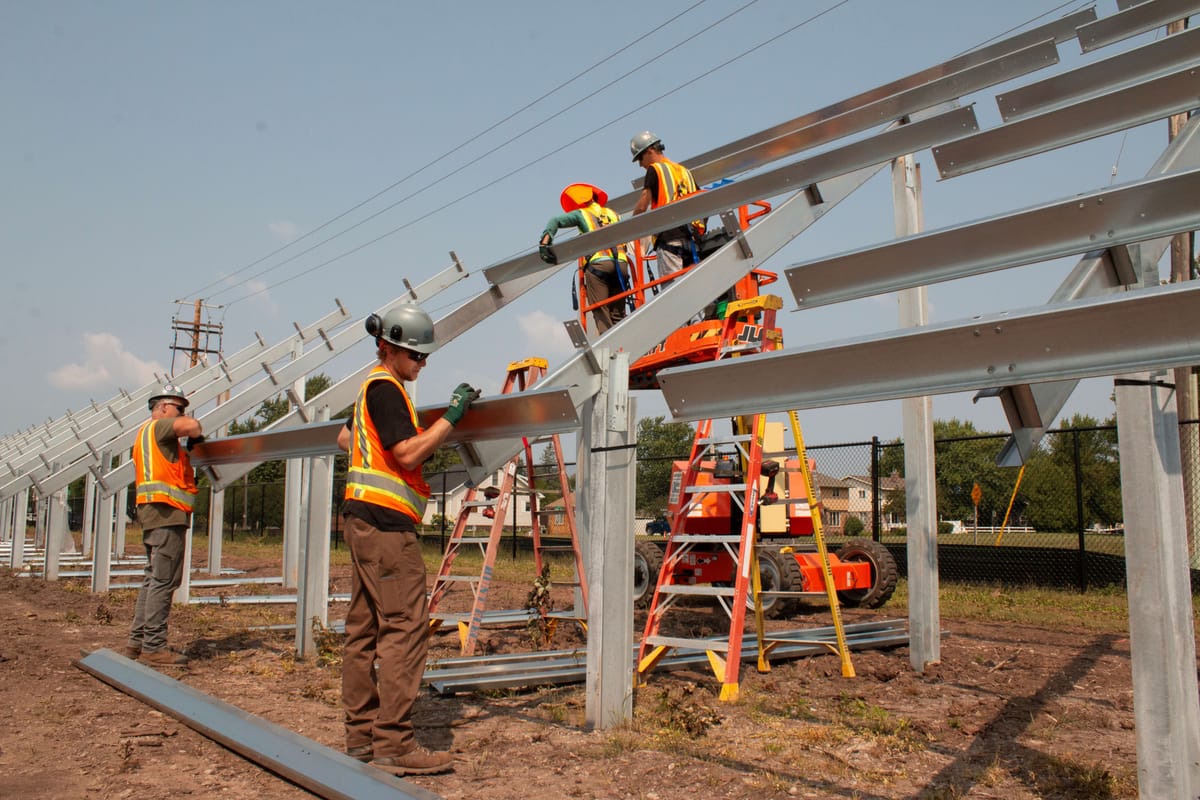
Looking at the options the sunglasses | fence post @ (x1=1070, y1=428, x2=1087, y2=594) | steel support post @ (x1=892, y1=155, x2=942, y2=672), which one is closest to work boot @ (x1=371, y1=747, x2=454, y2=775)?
the sunglasses

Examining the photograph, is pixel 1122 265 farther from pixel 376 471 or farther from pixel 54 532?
pixel 54 532

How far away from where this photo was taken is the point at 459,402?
463 cm

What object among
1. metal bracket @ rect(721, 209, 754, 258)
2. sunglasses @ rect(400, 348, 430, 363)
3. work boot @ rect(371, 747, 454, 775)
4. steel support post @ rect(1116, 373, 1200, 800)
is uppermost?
metal bracket @ rect(721, 209, 754, 258)

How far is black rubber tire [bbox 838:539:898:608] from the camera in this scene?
413 inches

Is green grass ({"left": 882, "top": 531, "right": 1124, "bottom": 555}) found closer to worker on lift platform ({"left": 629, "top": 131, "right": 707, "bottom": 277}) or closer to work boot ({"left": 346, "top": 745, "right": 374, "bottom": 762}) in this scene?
worker on lift platform ({"left": 629, "top": 131, "right": 707, "bottom": 277})

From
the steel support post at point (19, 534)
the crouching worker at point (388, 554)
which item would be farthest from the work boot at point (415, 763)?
the steel support post at point (19, 534)

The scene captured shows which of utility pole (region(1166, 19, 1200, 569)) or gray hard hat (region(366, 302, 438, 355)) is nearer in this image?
gray hard hat (region(366, 302, 438, 355))

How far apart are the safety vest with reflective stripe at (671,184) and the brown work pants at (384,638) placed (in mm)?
3787

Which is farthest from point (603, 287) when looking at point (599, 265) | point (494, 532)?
point (494, 532)

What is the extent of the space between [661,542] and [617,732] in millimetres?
8233

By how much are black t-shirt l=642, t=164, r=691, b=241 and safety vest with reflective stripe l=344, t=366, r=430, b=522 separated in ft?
11.3

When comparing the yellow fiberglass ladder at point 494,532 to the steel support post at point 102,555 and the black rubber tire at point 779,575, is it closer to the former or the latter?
the black rubber tire at point 779,575

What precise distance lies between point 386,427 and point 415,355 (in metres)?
0.45

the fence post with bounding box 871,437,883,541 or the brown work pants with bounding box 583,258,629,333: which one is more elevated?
the brown work pants with bounding box 583,258,629,333
